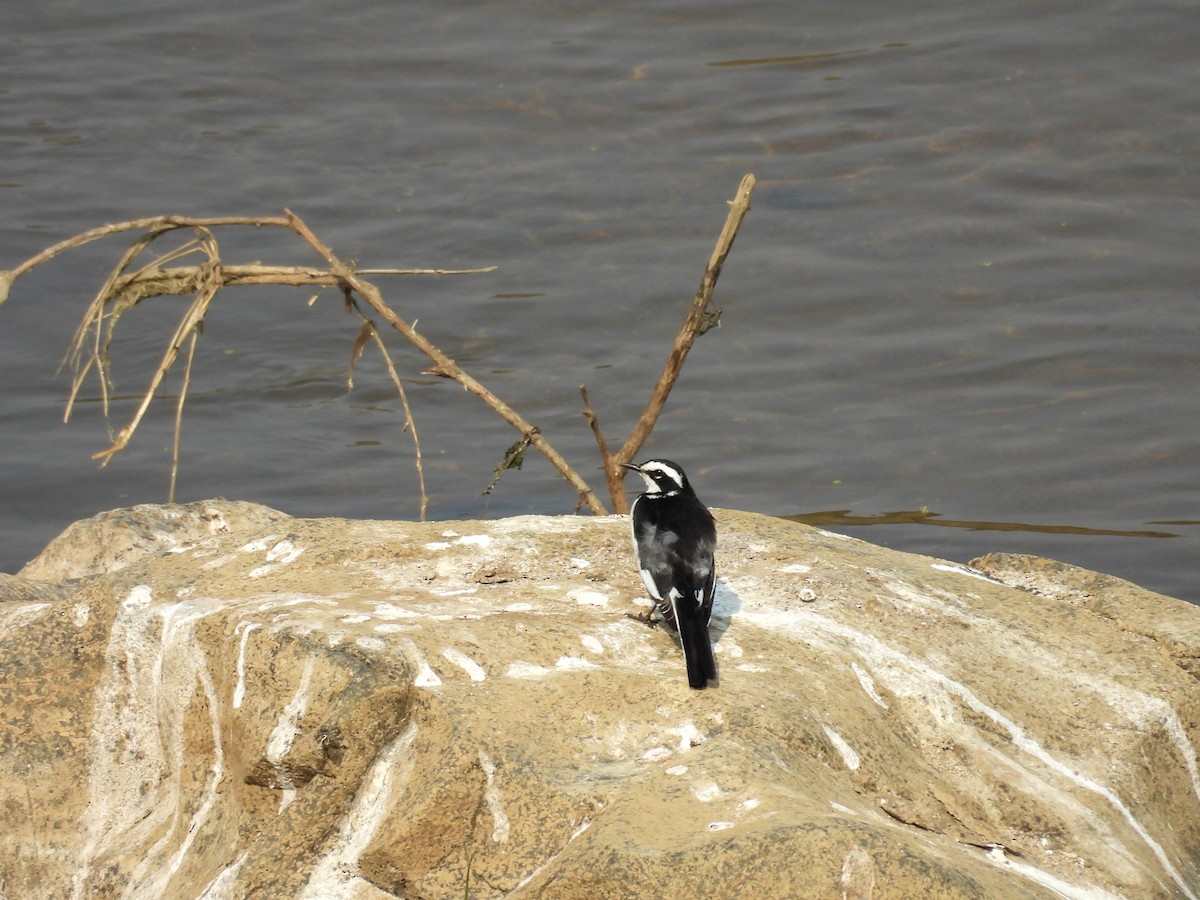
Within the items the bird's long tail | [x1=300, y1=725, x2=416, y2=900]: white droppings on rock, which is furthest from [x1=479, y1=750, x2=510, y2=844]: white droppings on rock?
the bird's long tail

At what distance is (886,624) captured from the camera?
5148 millimetres

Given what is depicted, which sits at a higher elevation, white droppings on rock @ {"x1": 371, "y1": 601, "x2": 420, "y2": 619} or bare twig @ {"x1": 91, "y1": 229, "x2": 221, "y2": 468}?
bare twig @ {"x1": 91, "y1": 229, "x2": 221, "y2": 468}

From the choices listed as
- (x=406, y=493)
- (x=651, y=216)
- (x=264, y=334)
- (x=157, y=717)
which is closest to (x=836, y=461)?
(x=406, y=493)

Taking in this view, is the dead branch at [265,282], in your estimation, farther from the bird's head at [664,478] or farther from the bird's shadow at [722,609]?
the bird's shadow at [722,609]

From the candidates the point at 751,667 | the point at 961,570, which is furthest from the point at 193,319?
the point at 961,570

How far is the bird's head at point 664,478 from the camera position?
564cm

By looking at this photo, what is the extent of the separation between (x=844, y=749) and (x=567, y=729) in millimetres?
762

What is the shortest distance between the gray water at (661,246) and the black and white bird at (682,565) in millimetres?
4862

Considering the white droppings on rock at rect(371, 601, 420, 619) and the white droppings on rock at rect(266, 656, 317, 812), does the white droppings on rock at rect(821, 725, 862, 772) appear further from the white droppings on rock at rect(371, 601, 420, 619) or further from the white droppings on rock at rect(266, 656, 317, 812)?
the white droppings on rock at rect(266, 656, 317, 812)

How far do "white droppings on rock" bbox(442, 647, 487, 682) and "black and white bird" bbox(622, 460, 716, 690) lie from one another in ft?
1.88

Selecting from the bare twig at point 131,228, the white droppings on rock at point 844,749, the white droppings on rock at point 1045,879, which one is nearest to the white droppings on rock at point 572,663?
the white droppings on rock at point 844,749

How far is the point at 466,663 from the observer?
14.8 ft

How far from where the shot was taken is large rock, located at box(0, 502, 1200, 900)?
3.98 metres

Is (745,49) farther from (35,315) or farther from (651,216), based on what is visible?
(35,315)
